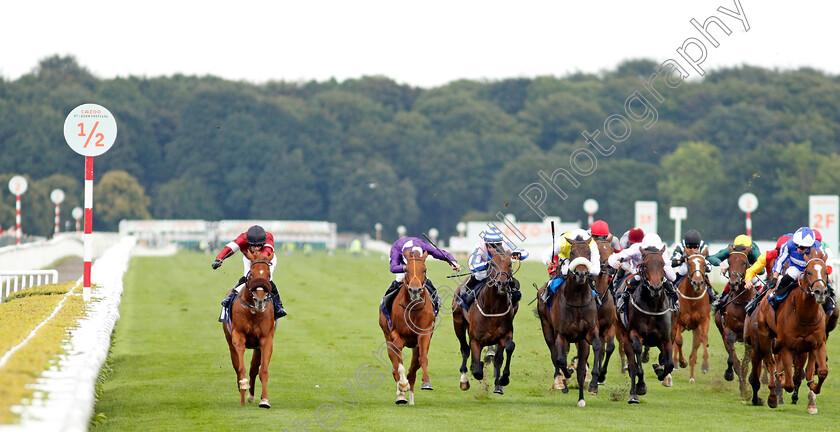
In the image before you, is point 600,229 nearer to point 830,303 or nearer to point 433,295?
point 433,295

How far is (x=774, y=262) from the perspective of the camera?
35.8ft

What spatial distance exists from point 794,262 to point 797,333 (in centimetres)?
65

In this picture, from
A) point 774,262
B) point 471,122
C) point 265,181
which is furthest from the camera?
point 471,122

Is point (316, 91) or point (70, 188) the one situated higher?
point (316, 91)

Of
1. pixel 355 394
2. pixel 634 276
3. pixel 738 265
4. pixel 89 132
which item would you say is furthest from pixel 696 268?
pixel 89 132

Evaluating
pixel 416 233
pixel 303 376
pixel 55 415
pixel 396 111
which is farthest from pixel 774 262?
pixel 396 111

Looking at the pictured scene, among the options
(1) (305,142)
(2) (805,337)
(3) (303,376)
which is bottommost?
(3) (303,376)

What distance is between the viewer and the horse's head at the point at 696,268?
39.1 ft

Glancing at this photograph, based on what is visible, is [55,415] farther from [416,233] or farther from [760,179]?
[416,233]

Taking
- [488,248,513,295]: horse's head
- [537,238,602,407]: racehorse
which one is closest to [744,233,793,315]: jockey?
[537,238,602,407]: racehorse

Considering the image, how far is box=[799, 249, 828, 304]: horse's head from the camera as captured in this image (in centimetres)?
945

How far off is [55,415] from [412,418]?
466cm

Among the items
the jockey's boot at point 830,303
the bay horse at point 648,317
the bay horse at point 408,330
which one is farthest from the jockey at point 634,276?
the bay horse at point 408,330

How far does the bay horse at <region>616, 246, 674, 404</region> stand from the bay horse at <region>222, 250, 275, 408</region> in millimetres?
3586
